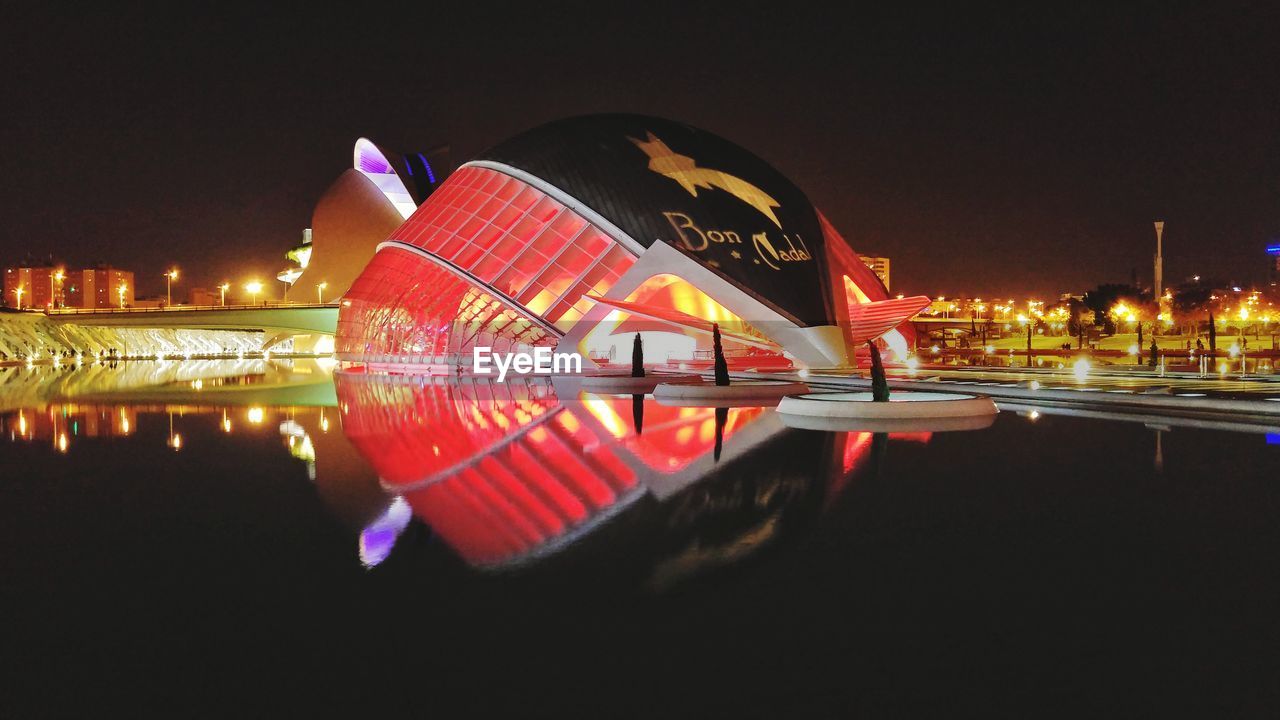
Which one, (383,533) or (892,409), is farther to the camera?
(892,409)

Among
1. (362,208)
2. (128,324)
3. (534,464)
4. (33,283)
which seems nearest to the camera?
(534,464)

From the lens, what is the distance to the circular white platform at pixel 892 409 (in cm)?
1541

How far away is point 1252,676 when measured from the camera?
14.3 feet

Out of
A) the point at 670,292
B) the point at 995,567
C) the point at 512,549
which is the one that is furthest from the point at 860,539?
the point at 670,292

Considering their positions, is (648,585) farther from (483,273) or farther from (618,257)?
(483,273)

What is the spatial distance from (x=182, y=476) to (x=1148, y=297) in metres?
106

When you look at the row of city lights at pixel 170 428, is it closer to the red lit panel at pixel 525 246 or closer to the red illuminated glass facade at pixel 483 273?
the red lit panel at pixel 525 246

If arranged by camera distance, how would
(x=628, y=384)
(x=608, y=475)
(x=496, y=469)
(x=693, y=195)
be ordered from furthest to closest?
(x=693, y=195) → (x=628, y=384) → (x=496, y=469) → (x=608, y=475)

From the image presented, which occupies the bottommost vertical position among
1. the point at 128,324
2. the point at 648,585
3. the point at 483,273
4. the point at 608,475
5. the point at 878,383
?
the point at 648,585

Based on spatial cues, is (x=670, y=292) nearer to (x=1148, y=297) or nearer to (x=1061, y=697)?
(x=1061, y=697)

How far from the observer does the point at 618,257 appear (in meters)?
31.9

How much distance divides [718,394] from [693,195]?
12579mm

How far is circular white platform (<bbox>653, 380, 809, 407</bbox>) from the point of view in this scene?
20.8m

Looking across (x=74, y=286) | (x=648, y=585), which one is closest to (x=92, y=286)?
(x=74, y=286)
